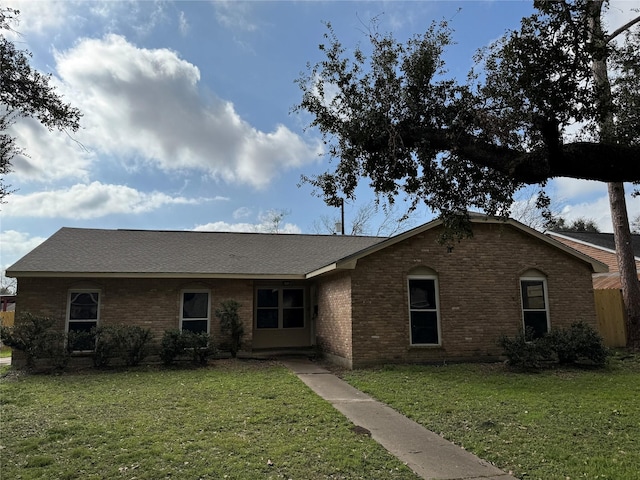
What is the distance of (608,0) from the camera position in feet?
19.3

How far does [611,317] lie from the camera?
54.0 feet

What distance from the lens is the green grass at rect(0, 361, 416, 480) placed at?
4.97m

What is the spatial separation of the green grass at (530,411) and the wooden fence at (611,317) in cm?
454

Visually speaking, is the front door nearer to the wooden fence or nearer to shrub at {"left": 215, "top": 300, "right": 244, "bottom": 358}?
shrub at {"left": 215, "top": 300, "right": 244, "bottom": 358}

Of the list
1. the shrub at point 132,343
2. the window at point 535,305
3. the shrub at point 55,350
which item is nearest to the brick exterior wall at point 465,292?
the window at point 535,305

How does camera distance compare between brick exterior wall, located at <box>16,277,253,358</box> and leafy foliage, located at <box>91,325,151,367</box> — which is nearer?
leafy foliage, located at <box>91,325,151,367</box>

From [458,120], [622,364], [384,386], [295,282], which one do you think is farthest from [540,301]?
[458,120]

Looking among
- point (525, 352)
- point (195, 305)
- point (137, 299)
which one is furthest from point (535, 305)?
point (137, 299)

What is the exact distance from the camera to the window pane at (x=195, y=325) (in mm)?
14336

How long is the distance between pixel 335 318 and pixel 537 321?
614cm

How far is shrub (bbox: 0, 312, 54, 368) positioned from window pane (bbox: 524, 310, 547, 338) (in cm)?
1379

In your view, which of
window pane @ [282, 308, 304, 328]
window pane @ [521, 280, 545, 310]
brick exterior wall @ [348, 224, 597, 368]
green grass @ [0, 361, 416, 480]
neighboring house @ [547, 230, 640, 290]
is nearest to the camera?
green grass @ [0, 361, 416, 480]

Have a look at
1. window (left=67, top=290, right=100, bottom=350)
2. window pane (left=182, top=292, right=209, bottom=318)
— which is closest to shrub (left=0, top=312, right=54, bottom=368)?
window (left=67, top=290, right=100, bottom=350)

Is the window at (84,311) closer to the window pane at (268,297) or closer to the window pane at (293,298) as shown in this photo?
the window pane at (268,297)
